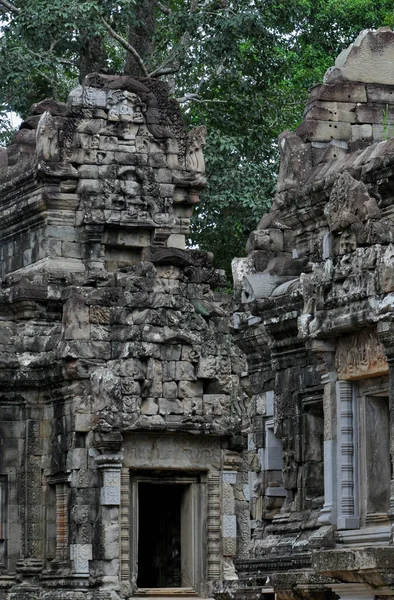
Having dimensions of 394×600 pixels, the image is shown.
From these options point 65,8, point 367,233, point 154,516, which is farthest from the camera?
point 65,8

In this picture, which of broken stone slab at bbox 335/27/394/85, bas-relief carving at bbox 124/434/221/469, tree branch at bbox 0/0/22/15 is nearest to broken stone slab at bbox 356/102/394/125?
broken stone slab at bbox 335/27/394/85

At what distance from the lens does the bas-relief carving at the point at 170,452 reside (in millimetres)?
22609

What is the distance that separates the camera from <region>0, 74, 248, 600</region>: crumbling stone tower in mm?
22516

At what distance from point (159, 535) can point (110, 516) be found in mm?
1900

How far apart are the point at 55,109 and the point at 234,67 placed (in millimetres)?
7757

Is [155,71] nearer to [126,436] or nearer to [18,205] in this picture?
[18,205]

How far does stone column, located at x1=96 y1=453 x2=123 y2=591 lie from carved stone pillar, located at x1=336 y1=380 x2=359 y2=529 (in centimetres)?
717

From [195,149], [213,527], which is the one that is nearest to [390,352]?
[213,527]

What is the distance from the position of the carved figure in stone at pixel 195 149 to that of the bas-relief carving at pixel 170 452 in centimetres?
435

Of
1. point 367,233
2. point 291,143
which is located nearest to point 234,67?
point 291,143

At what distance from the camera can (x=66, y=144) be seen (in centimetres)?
2469

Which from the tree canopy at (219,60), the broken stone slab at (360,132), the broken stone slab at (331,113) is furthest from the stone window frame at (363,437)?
the tree canopy at (219,60)

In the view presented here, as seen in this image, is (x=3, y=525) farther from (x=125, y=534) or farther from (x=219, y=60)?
(x=219, y=60)

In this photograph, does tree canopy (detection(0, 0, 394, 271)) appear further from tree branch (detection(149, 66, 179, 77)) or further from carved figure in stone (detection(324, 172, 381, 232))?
carved figure in stone (detection(324, 172, 381, 232))
